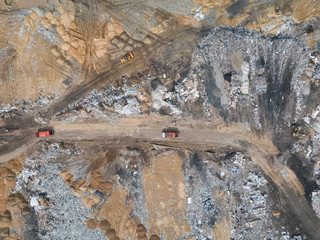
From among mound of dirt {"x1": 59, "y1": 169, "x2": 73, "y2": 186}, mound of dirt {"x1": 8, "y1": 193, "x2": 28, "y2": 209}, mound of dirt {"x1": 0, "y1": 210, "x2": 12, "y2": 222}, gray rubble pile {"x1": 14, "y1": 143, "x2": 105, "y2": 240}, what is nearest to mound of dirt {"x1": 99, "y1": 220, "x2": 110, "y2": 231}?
gray rubble pile {"x1": 14, "y1": 143, "x2": 105, "y2": 240}

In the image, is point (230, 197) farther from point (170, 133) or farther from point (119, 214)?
point (119, 214)

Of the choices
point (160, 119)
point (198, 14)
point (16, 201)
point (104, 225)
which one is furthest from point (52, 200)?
point (198, 14)

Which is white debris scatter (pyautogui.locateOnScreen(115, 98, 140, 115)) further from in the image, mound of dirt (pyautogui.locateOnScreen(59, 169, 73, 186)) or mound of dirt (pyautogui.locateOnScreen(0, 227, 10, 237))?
mound of dirt (pyautogui.locateOnScreen(0, 227, 10, 237))

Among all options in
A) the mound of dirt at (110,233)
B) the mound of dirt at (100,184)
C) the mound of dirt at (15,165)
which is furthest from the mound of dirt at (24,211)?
the mound of dirt at (110,233)

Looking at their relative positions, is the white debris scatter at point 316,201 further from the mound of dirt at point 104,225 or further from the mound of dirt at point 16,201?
the mound of dirt at point 16,201

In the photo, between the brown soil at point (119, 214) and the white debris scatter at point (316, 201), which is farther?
the brown soil at point (119, 214)
